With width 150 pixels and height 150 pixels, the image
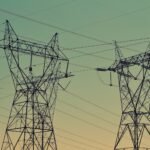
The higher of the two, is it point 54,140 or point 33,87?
point 33,87

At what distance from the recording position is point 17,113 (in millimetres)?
62969

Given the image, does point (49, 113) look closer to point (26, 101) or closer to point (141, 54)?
point (26, 101)

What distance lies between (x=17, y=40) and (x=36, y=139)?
921cm

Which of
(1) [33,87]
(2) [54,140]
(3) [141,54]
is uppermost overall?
(3) [141,54]

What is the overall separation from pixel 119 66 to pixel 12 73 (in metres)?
10.1

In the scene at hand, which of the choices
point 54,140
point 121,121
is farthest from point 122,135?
point 54,140

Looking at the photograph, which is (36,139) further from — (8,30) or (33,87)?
(8,30)

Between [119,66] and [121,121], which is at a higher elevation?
[119,66]

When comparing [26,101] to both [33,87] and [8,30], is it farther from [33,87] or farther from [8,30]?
[8,30]

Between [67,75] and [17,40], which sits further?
[67,75]

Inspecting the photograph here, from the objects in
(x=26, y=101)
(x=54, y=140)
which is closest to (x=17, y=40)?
(x=26, y=101)

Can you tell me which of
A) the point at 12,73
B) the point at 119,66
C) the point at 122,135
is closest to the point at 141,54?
the point at 119,66

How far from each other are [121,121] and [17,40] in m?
12.0

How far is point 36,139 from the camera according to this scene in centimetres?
6356
